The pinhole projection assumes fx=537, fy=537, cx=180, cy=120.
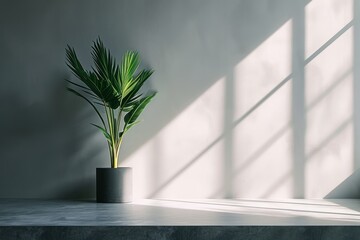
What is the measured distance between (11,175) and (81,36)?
3.96 feet

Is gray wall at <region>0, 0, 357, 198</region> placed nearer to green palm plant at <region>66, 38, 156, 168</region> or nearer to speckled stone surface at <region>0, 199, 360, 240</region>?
green palm plant at <region>66, 38, 156, 168</region>

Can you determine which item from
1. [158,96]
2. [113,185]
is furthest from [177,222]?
[158,96]

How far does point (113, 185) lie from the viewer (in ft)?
12.4

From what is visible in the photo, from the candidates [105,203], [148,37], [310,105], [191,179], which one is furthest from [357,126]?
[105,203]

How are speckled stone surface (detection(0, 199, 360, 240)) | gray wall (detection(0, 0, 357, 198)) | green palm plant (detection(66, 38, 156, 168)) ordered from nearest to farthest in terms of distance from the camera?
speckled stone surface (detection(0, 199, 360, 240))
green palm plant (detection(66, 38, 156, 168))
gray wall (detection(0, 0, 357, 198))

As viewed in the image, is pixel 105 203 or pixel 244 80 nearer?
pixel 105 203

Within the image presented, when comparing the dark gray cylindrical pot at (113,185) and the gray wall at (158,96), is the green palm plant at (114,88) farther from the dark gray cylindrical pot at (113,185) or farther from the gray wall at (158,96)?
the gray wall at (158,96)

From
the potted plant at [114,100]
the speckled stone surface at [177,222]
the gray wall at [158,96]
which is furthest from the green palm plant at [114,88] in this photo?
the speckled stone surface at [177,222]

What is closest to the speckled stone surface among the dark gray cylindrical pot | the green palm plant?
the dark gray cylindrical pot

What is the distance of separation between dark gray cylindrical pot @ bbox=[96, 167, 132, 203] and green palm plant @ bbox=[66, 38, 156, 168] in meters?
0.08

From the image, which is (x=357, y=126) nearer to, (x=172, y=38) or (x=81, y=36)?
(x=172, y=38)

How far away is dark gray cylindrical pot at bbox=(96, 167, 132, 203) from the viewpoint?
149 inches

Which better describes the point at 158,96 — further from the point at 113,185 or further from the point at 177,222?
the point at 177,222

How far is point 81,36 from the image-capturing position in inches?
166
